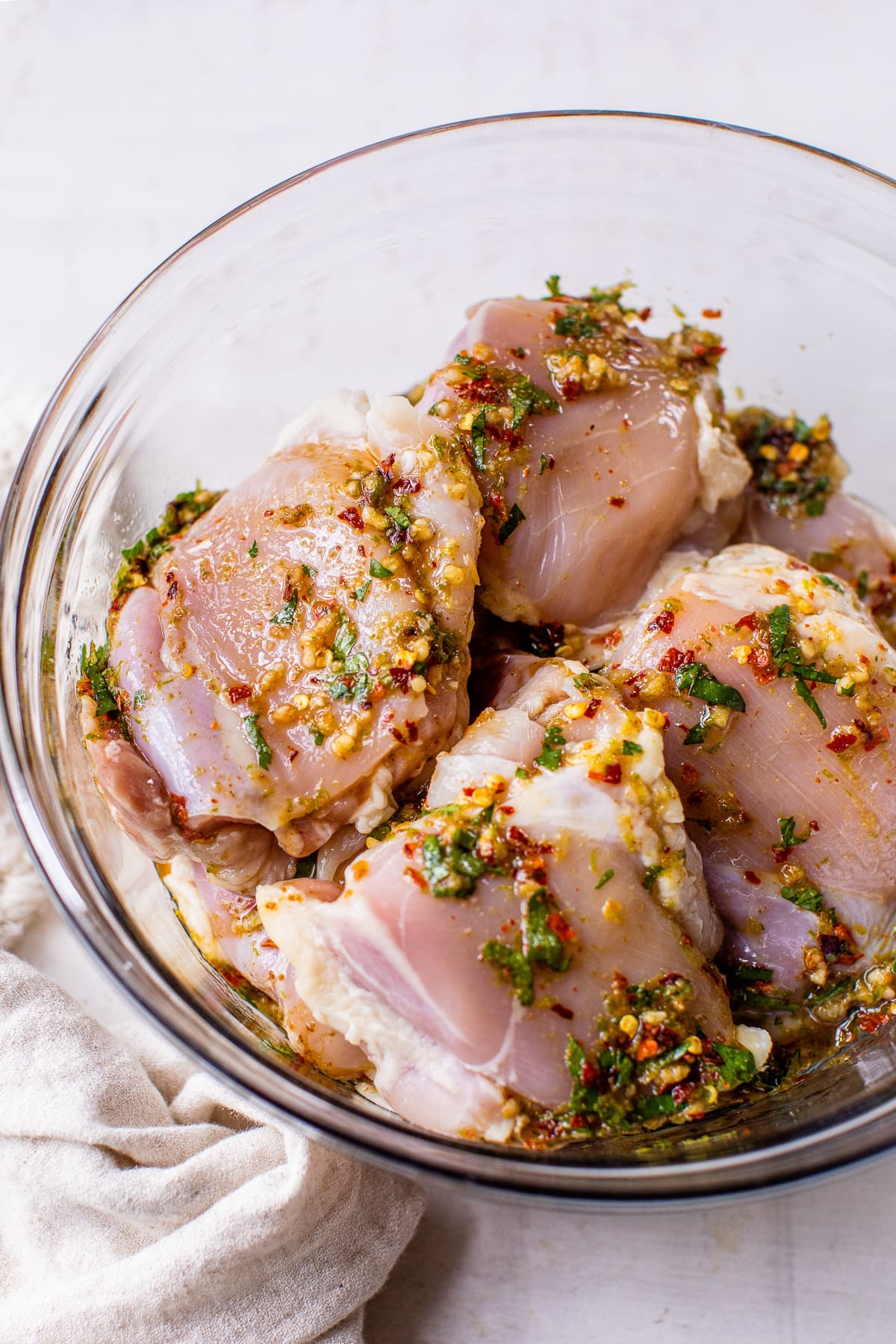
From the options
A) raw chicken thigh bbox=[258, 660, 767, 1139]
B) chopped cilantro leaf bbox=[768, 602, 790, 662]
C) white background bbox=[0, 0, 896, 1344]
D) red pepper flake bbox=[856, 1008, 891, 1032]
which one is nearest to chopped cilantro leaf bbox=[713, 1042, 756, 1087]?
raw chicken thigh bbox=[258, 660, 767, 1139]

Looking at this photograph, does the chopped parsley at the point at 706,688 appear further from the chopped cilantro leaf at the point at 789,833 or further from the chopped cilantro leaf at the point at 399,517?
the chopped cilantro leaf at the point at 399,517

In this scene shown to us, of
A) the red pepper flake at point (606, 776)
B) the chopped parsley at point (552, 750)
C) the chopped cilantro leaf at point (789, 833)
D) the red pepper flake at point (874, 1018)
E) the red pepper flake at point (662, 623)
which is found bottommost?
the red pepper flake at point (874, 1018)

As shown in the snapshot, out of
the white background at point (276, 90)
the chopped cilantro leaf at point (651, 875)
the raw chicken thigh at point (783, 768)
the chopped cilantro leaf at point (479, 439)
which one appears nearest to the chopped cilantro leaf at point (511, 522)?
the chopped cilantro leaf at point (479, 439)

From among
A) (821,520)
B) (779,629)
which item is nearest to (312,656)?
(779,629)

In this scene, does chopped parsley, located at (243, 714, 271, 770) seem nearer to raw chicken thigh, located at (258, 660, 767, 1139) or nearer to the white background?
raw chicken thigh, located at (258, 660, 767, 1139)

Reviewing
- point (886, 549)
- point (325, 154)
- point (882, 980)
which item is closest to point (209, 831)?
point (882, 980)
